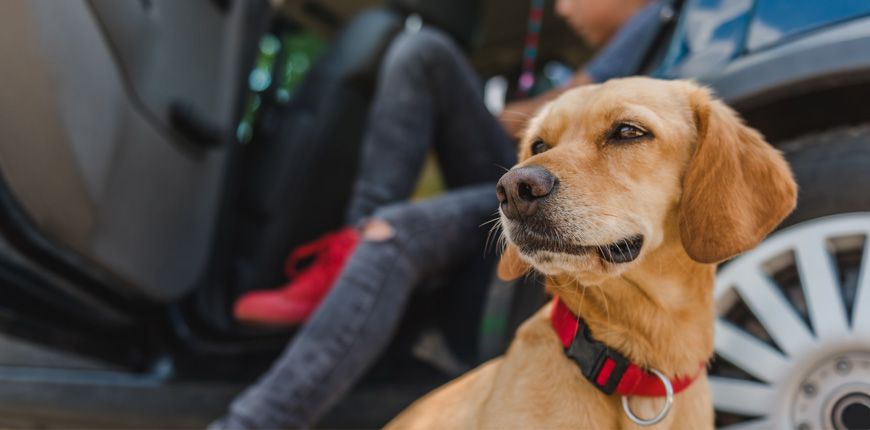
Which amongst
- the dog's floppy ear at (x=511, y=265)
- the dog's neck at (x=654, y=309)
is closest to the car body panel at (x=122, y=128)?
the dog's floppy ear at (x=511, y=265)

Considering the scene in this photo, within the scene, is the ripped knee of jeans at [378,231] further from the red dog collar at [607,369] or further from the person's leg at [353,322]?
the red dog collar at [607,369]

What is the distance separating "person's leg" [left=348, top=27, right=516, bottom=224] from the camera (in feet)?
6.39

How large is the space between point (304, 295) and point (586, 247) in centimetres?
99

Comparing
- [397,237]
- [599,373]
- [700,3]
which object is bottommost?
[397,237]

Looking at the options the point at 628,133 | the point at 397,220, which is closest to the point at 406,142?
the point at 397,220

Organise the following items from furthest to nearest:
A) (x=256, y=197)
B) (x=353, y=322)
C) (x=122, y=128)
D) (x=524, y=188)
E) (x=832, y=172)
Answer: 1. (x=256, y=197)
2. (x=122, y=128)
3. (x=353, y=322)
4. (x=832, y=172)
5. (x=524, y=188)

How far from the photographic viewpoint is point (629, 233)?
1104mm

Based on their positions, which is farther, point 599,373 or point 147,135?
point 147,135

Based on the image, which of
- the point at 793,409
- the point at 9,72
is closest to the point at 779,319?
the point at 793,409

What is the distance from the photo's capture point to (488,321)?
1.63 metres

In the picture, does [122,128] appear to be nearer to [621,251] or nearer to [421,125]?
[421,125]

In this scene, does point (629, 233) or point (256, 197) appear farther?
point (256, 197)

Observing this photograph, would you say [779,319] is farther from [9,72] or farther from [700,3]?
[9,72]

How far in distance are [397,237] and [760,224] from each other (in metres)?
0.85
